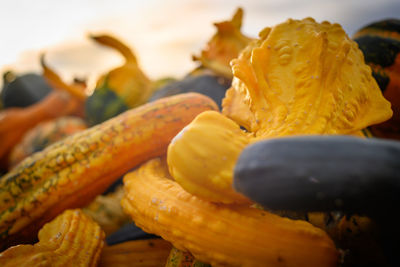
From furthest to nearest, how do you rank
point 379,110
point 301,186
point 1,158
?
point 1,158
point 379,110
point 301,186

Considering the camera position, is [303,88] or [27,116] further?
[27,116]

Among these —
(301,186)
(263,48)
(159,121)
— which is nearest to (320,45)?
(263,48)

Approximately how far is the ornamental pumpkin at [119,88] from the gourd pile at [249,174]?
560 mm

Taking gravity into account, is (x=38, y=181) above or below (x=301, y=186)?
below

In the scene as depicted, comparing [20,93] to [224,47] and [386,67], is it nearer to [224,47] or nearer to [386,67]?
[224,47]

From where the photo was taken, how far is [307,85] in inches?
18.9

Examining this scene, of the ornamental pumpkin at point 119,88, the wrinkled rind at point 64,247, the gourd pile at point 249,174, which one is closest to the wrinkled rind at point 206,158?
the gourd pile at point 249,174

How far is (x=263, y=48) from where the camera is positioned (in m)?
0.52

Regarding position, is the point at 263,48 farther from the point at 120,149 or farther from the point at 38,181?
the point at 38,181

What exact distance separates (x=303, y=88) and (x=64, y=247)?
1.74 feet

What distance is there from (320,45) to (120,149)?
490mm

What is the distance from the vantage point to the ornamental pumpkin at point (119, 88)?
1344mm

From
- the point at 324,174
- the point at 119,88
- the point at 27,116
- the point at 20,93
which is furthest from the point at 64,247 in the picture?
the point at 20,93

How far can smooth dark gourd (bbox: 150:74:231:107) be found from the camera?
973 millimetres
